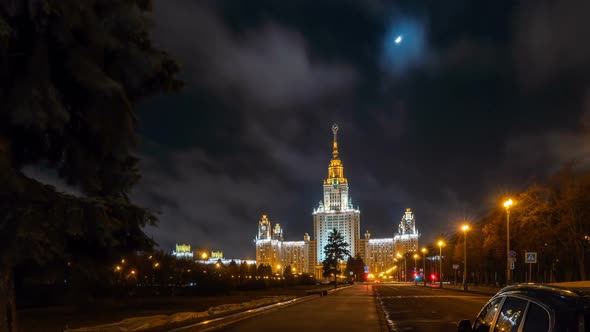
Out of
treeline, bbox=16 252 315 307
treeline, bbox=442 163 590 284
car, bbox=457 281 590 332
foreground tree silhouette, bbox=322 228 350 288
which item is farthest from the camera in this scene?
foreground tree silhouette, bbox=322 228 350 288

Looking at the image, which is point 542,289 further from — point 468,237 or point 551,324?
point 468,237

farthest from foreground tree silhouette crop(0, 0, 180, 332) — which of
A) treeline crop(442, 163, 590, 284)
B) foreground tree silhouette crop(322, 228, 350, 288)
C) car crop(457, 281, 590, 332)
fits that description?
foreground tree silhouette crop(322, 228, 350, 288)

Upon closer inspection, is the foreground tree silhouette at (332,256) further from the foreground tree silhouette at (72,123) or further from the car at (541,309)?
the car at (541,309)

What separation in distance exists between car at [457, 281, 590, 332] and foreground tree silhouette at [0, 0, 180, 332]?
4500 mm

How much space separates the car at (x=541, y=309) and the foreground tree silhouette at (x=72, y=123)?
14.8 feet

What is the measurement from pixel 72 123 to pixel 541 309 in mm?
6063

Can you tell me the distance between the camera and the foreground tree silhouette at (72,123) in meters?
6.61

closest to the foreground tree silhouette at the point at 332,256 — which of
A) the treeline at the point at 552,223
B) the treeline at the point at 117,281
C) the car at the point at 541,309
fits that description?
the treeline at the point at 117,281

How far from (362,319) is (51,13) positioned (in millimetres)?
19826

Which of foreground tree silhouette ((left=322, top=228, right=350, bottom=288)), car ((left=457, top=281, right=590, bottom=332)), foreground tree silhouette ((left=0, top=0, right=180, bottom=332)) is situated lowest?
foreground tree silhouette ((left=322, top=228, right=350, bottom=288))

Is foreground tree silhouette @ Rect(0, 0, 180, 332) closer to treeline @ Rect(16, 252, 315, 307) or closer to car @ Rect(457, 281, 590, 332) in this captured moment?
treeline @ Rect(16, 252, 315, 307)

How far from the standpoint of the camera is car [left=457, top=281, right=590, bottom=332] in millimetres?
4387

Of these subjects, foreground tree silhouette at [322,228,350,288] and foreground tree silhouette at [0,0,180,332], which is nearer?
foreground tree silhouette at [0,0,180,332]

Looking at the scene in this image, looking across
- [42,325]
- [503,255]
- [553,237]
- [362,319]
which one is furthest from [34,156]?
[503,255]
